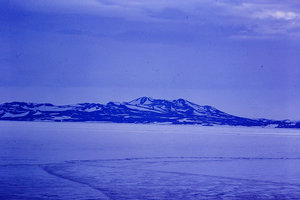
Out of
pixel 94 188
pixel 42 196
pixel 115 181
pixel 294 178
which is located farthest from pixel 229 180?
pixel 42 196

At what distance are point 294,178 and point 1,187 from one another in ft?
28.7

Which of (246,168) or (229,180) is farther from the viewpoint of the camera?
(246,168)

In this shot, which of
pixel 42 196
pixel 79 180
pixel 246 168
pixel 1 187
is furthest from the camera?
pixel 246 168

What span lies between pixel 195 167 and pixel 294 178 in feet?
14.3

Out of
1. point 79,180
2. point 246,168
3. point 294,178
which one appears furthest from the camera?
point 246,168

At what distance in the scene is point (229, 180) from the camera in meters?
15.8

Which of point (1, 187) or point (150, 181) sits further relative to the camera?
point (150, 181)

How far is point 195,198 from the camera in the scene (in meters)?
12.4

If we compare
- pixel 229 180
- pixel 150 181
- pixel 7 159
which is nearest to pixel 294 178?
pixel 229 180

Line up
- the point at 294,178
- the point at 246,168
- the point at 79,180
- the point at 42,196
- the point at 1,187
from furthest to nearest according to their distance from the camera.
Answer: the point at 246,168, the point at 294,178, the point at 79,180, the point at 1,187, the point at 42,196

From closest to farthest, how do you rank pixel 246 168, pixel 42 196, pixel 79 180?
1. pixel 42 196
2. pixel 79 180
3. pixel 246 168

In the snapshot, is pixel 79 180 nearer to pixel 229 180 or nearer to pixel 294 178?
pixel 229 180

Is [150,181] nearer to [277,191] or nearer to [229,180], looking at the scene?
[229,180]

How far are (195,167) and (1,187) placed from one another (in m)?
8.56
